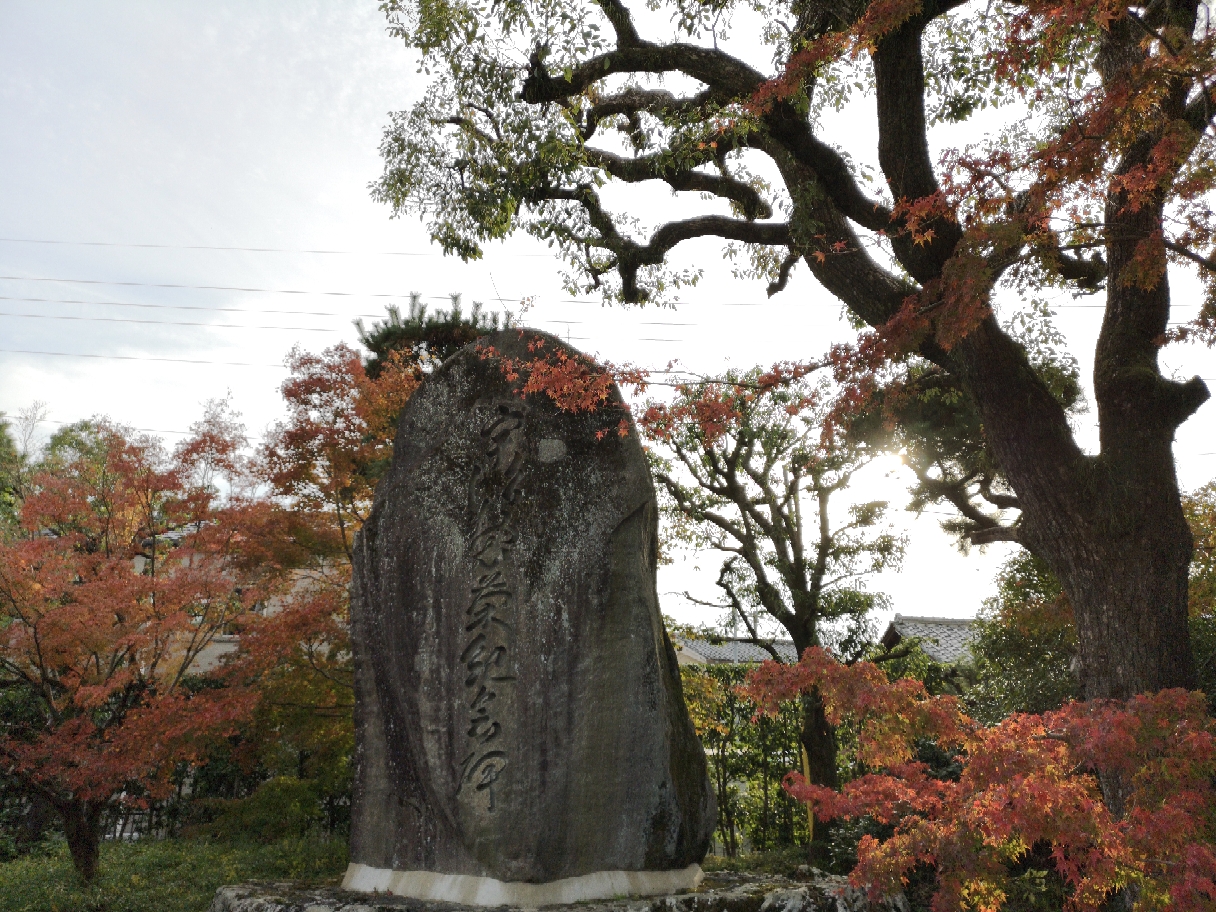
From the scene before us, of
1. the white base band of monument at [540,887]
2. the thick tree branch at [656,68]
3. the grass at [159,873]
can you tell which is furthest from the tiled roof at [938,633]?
the white base band of monument at [540,887]

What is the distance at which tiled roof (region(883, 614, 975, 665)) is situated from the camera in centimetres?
1973

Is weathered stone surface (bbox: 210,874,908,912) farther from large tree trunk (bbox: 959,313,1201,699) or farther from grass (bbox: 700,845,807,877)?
large tree trunk (bbox: 959,313,1201,699)

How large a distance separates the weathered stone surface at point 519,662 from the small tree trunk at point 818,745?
5.77 m

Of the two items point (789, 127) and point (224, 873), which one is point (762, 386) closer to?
point (789, 127)

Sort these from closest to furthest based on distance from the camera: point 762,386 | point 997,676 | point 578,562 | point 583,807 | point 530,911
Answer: point 530,911 < point 583,807 < point 578,562 < point 762,386 < point 997,676

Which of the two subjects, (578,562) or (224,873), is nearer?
(578,562)

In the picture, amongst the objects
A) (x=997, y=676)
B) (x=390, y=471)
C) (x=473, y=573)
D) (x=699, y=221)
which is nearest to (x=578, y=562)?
(x=473, y=573)

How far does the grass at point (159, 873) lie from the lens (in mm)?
7938

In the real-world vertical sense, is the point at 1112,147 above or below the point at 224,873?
above

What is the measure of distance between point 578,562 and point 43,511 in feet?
23.1

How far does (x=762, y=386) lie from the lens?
5.49 m

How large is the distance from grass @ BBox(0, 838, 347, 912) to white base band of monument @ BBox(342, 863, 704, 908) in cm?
293

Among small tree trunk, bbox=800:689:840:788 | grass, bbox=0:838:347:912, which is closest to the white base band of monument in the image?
grass, bbox=0:838:347:912

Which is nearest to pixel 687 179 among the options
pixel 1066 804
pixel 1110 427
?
pixel 1110 427
